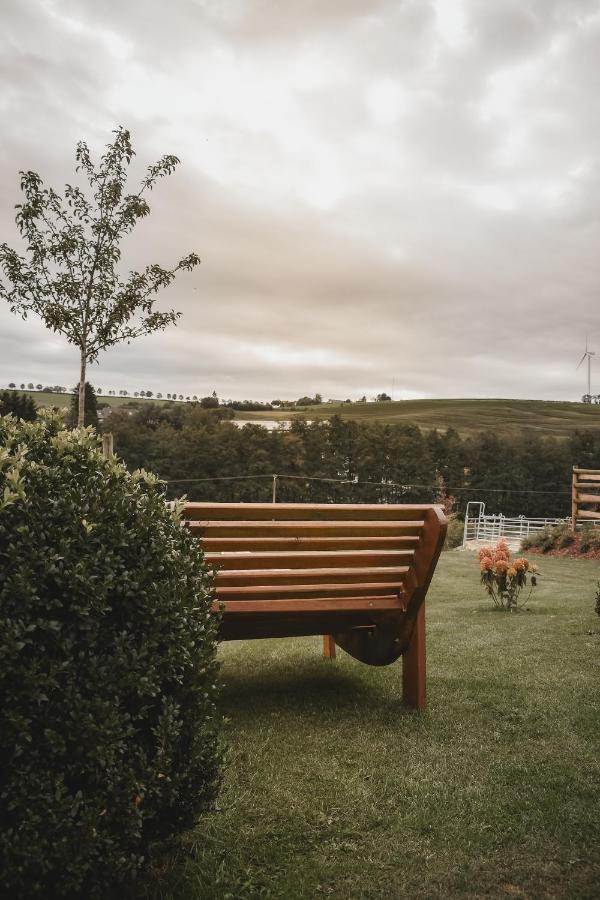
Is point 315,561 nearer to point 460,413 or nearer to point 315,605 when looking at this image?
point 315,605

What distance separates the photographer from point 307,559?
3.39 metres

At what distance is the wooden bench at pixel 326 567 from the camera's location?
3191 mm

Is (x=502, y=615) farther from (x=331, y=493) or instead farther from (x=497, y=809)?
(x=331, y=493)

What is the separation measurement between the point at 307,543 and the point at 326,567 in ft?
0.71

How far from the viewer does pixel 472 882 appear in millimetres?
1963

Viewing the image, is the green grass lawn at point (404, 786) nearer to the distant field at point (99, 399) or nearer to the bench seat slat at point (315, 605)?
the bench seat slat at point (315, 605)

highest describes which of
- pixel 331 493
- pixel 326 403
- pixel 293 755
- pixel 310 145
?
pixel 310 145

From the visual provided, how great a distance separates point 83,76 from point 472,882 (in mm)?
14942

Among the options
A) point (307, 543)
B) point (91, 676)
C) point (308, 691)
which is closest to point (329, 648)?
point (308, 691)

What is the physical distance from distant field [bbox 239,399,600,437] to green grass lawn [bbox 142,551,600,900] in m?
59.7

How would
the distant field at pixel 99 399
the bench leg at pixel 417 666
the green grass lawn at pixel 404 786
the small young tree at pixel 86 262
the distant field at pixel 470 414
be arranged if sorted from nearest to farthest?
the green grass lawn at pixel 404 786 → the bench leg at pixel 417 666 → the small young tree at pixel 86 262 → the distant field at pixel 99 399 → the distant field at pixel 470 414

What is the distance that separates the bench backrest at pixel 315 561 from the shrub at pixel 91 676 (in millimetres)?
1117

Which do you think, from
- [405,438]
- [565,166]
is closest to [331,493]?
[405,438]

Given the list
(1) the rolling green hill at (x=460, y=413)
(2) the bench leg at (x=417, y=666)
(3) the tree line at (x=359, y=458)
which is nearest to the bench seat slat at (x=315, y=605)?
(2) the bench leg at (x=417, y=666)
